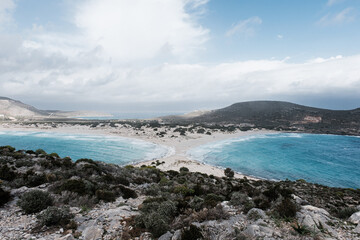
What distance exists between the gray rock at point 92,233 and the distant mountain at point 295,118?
110 m

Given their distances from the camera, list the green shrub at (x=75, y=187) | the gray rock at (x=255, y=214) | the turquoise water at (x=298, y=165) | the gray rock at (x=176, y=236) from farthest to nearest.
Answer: the turquoise water at (x=298, y=165), the green shrub at (x=75, y=187), the gray rock at (x=255, y=214), the gray rock at (x=176, y=236)

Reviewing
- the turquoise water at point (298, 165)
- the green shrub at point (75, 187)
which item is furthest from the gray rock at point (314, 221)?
the turquoise water at point (298, 165)

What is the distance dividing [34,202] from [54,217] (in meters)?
2.03

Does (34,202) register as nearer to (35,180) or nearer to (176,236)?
(35,180)

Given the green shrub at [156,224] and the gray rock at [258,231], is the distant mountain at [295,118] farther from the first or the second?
the green shrub at [156,224]

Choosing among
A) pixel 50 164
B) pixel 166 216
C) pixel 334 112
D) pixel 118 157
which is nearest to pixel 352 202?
pixel 166 216

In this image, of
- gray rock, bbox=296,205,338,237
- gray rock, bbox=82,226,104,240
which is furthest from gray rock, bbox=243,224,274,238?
gray rock, bbox=82,226,104,240

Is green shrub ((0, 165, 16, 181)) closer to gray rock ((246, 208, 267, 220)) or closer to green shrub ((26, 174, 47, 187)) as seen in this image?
green shrub ((26, 174, 47, 187))

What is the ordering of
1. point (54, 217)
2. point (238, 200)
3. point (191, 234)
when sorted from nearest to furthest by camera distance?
point (191, 234)
point (54, 217)
point (238, 200)

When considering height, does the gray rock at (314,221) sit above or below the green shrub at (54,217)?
below

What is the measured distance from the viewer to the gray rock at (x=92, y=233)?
5.82 metres

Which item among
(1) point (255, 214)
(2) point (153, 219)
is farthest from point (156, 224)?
(1) point (255, 214)

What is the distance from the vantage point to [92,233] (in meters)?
6.02

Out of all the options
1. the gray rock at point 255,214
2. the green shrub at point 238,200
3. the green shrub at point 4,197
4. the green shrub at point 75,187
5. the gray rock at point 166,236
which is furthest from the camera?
the green shrub at point 75,187
